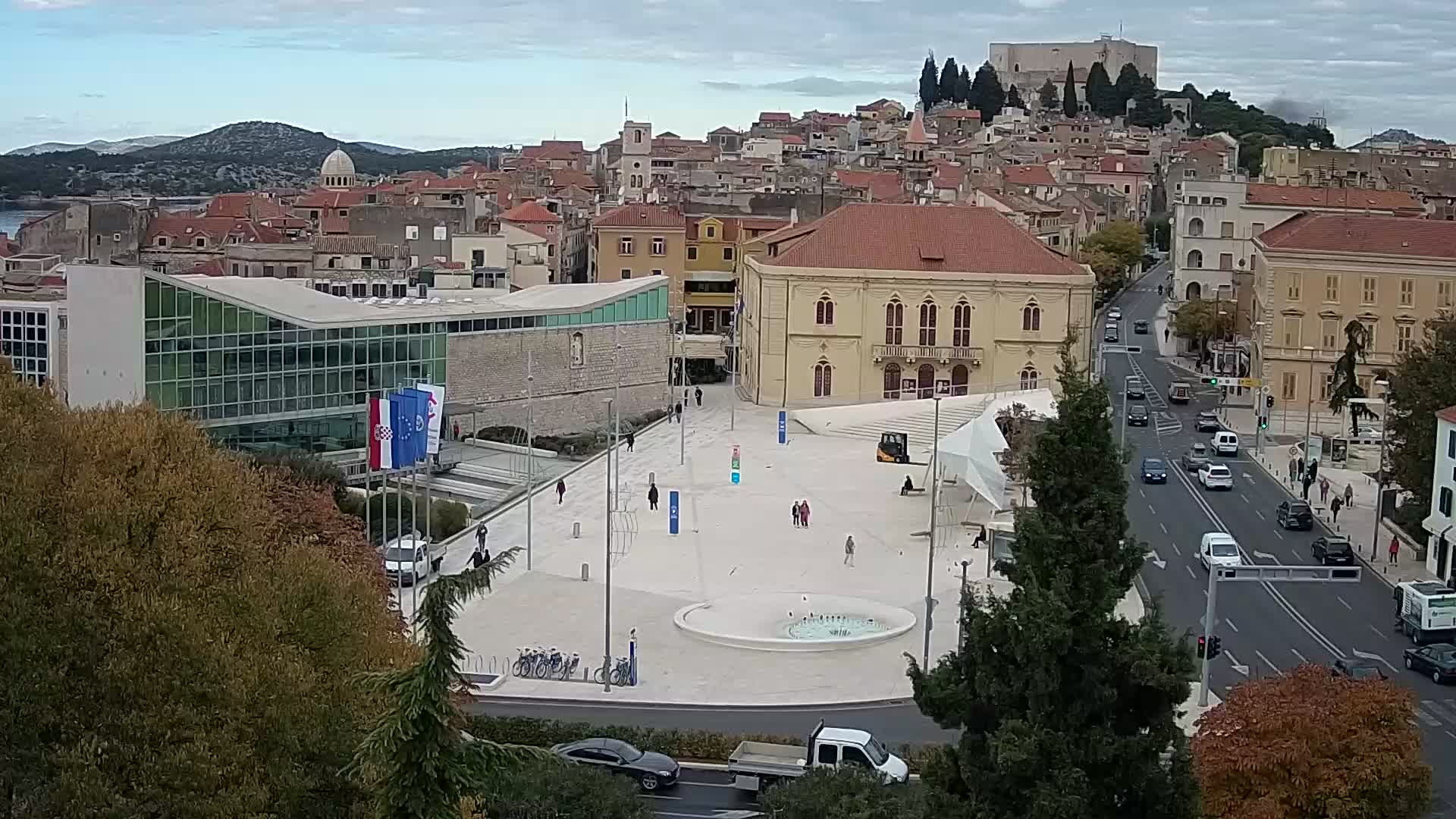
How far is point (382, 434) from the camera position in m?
31.8

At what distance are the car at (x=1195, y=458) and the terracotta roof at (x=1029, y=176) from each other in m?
50.9

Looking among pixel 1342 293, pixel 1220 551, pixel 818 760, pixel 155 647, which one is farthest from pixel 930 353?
pixel 155 647

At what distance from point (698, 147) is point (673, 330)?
73.0 meters

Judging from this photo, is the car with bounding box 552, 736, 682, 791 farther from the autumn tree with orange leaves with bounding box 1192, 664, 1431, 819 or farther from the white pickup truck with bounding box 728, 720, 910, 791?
the autumn tree with orange leaves with bounding box 1192, 664, 1431, 819

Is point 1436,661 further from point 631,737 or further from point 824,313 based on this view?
point 824,313

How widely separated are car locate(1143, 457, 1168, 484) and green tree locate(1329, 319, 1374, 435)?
620 centimetres

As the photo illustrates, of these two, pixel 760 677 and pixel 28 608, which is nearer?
A: pixel 28 608

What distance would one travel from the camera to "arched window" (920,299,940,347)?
59438 mm

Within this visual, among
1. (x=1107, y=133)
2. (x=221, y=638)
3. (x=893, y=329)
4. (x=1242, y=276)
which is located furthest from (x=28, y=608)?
(x=1107, y=133)

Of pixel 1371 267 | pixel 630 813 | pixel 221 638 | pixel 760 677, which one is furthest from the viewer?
pixel 1371 267

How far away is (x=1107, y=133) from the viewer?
6117 inches

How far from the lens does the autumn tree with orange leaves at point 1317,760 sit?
17547 mm

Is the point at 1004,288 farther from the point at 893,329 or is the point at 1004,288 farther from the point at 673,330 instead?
the point at 673,330

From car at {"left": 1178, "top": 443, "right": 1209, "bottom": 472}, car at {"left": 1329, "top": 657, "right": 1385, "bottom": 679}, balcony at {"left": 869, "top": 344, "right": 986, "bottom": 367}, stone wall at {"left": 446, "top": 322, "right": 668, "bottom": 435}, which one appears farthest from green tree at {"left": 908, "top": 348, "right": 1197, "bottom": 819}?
balcony at {"left": 869, "top": 344, "right": 986, "bottom": 367}
